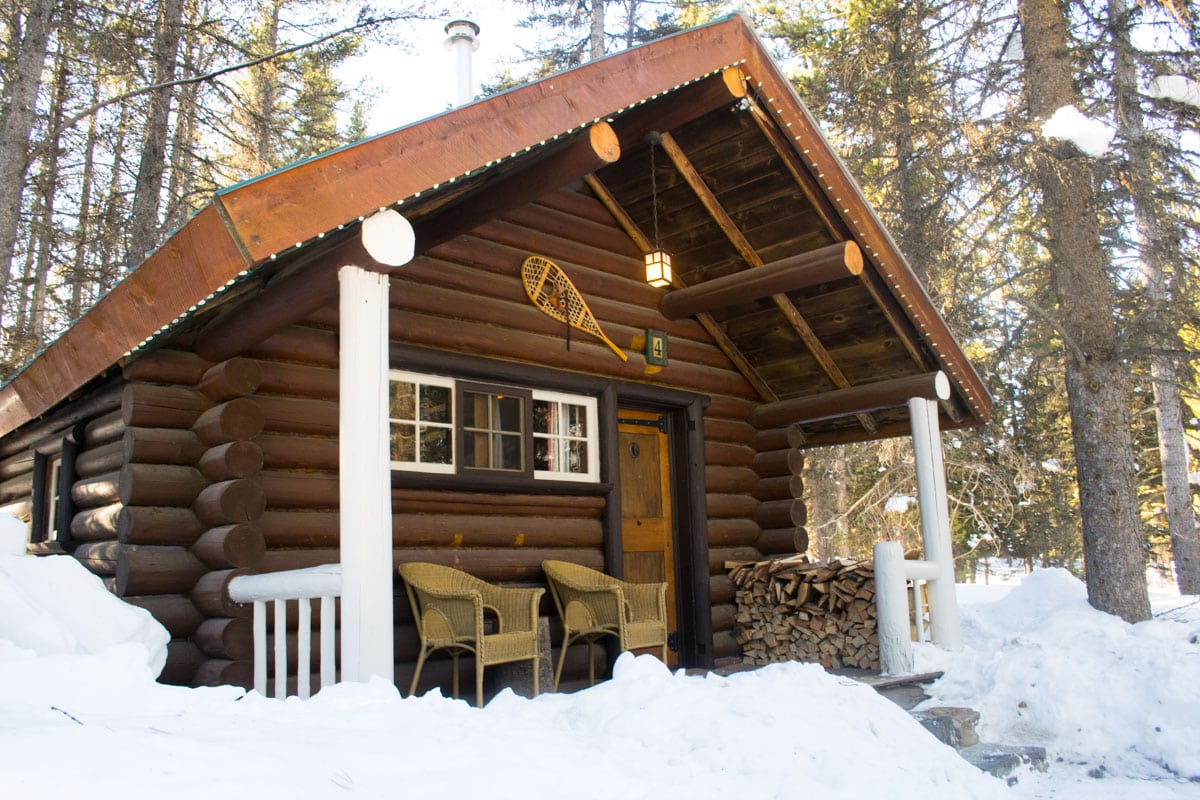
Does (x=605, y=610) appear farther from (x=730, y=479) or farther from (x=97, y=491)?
(x=97, y=491)

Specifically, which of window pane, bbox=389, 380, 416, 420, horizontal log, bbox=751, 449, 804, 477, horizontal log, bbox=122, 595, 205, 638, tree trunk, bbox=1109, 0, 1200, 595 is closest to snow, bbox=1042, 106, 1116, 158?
tree trunk, bbox=1109, 0, 1200, 595

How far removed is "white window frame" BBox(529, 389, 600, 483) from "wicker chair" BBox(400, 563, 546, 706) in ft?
4.25

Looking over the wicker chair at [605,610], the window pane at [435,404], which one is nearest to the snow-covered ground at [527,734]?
the wicker chair at [605,610]

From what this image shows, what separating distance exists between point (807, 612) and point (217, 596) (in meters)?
4.68

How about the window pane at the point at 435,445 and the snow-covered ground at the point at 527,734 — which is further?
the window pane at the point at 435,445

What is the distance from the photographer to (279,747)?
2502mm

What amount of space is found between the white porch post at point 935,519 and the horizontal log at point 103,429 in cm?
581

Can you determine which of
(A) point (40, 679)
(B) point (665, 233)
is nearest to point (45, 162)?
(B) point (665, 233)

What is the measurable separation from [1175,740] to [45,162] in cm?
1401

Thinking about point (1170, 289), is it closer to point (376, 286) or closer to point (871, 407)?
point (871, 407)

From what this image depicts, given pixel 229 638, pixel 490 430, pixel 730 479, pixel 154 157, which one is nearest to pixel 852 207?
pixel 730 479

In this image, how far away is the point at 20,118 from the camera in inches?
368

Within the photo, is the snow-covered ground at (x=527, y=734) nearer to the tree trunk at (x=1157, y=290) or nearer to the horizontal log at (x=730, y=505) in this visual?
the horizontal log at (x=730, y=505)

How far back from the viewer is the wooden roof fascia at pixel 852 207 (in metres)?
6.45
